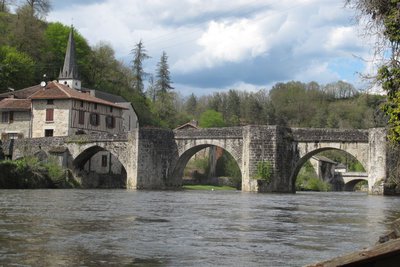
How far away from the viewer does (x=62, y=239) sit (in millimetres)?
10156

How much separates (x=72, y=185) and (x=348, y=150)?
19038mm

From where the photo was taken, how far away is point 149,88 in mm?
89125

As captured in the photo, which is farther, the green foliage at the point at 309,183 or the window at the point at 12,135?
the green foliage at the point at 309,183

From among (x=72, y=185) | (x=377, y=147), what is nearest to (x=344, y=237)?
(x=377, y=147)

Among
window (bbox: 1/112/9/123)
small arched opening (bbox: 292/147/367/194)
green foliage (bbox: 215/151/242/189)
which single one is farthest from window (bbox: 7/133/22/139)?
small arched opening (bbox: 292/147/367/194)

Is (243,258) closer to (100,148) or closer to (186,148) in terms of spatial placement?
(186,148)

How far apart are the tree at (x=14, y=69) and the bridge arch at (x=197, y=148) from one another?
70.0 ft

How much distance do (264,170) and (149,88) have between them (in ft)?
177

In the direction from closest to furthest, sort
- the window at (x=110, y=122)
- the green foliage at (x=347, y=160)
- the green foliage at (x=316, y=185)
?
the window at (x=110, y=122) → the green foliage at (x=316, y=185) → the green foliage at (x=347, y=160)

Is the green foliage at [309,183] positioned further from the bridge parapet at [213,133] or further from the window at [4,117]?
the window at [4,117]

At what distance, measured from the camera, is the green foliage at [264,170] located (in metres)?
37.1

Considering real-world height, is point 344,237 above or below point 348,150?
below

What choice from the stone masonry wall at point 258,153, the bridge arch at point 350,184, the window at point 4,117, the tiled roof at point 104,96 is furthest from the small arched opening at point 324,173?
the window at point 4,117

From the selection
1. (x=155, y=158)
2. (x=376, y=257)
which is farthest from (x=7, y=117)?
(x=376, y=257)
